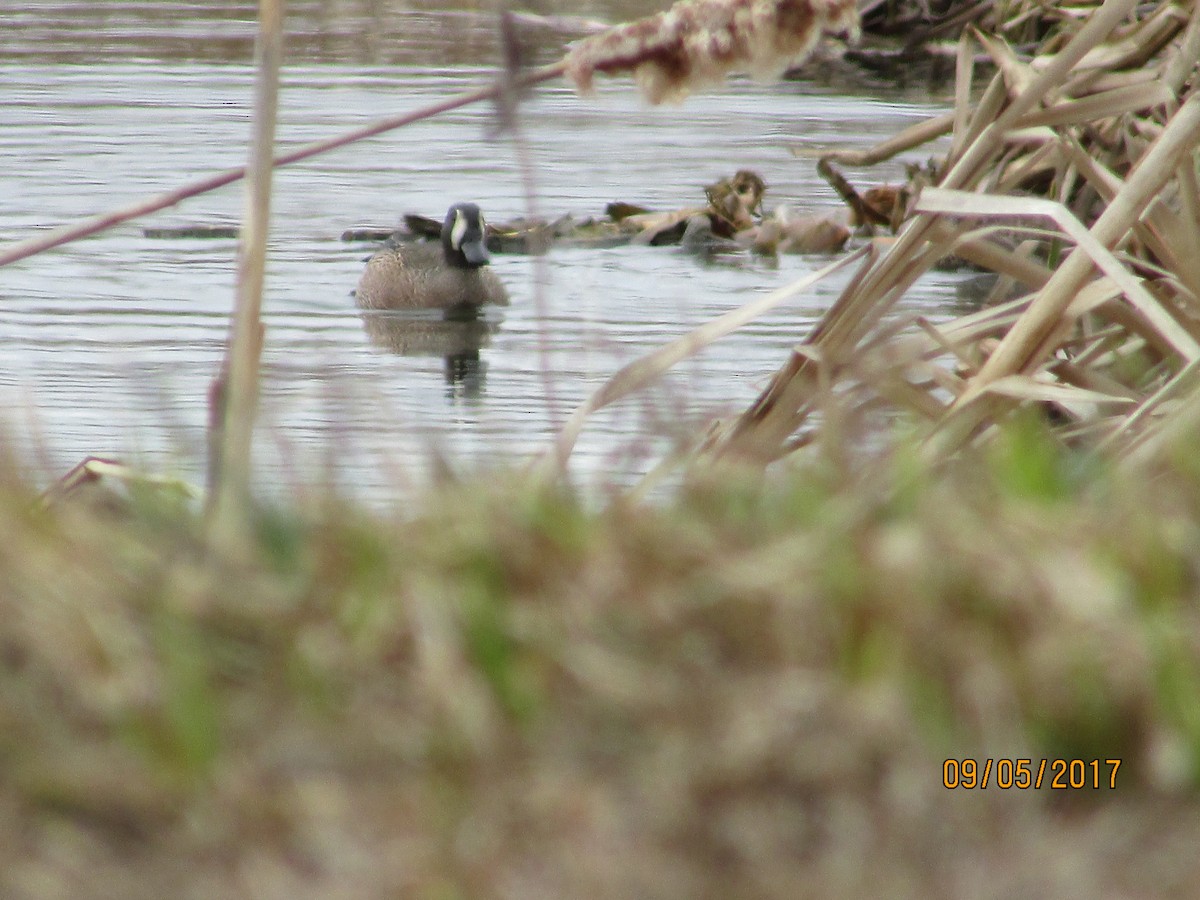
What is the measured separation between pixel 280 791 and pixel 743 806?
39 centimetres

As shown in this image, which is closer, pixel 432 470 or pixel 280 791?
pixel 280 791

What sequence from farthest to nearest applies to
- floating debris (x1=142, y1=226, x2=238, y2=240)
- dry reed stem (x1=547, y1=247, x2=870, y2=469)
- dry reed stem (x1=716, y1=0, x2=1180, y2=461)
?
1. floating debris (x1=142, y1=226, x2=238, y2=240)
2. dry reed stem (x1=716, y1=0, x2=1180, y2=461)
3. dry reed stem (x1=547, y1=247, x2=870, y2=469)

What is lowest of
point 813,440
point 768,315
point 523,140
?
point 768,315

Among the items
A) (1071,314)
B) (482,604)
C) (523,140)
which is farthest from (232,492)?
(1071,314)

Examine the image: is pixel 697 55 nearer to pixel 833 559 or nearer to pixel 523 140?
pixel 523 140

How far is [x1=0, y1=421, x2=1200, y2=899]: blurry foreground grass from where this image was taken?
1.56 m

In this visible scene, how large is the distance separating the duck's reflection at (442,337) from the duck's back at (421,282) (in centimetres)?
8

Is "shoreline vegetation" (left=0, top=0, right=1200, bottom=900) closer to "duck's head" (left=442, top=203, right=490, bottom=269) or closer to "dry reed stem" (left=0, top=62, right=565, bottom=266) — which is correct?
"dry reed stem" (left=0, top=62, right=565, bottom=266)

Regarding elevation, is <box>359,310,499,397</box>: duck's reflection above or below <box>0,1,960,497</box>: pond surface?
below

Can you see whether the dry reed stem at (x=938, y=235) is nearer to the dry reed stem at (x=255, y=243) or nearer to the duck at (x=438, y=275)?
the dry reed stem at (x=255, y=243)

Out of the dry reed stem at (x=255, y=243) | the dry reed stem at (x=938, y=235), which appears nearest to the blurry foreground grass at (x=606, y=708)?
the dry reed stem at (x=255, y=243)

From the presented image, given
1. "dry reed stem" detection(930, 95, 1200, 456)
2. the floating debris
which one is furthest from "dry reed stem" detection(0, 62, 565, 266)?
the floating debris

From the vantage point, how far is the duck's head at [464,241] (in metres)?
8.70

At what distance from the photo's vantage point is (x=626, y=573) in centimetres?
182
